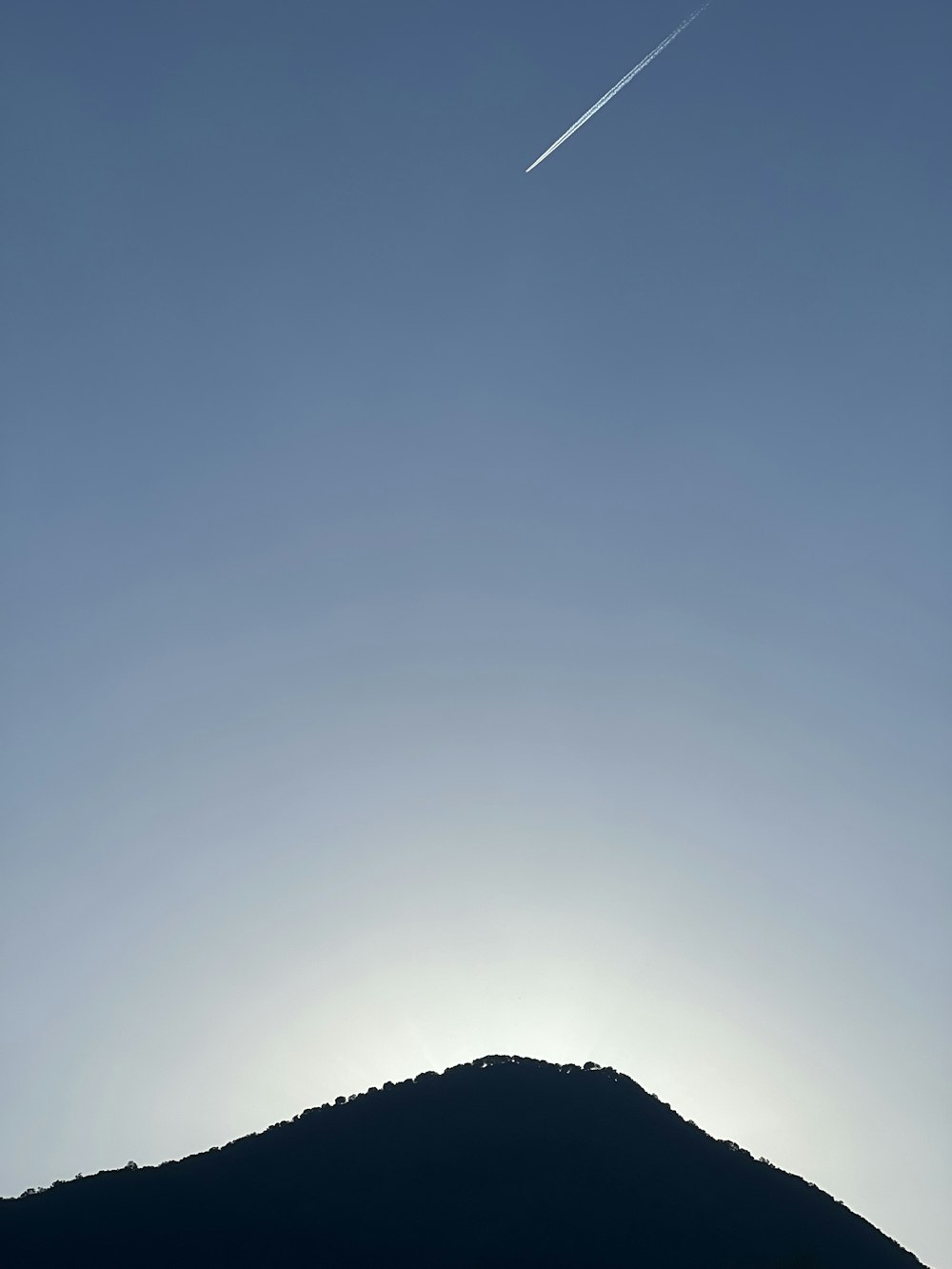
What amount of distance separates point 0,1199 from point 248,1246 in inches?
914

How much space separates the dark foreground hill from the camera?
70.6 meters

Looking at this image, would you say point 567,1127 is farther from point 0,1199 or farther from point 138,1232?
point 0,1199

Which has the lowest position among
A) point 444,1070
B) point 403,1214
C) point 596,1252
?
point 596,1252

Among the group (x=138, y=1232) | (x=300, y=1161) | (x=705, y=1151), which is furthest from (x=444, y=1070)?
(x=138, y=1232)

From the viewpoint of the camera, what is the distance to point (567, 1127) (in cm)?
8444

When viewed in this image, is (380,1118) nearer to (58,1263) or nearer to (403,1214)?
(403,1214)

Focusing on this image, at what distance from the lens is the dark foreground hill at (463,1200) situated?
232 ft

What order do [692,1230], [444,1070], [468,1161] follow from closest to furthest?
[692,1230] < [468,1161] < [444,1070]

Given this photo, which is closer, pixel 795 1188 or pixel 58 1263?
pixel 58 1263

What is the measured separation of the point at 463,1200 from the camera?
75.7 metres

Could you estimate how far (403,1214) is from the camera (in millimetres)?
74250

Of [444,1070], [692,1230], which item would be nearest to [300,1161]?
[444,1070]

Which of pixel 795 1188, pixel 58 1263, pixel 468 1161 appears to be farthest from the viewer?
pixel 795 1188

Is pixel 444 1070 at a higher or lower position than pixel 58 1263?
higher
